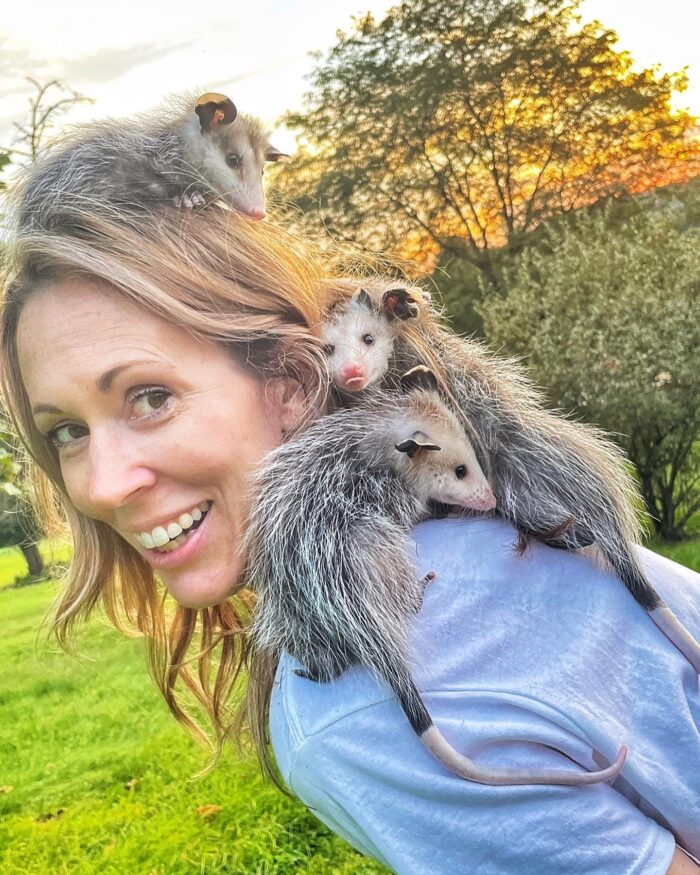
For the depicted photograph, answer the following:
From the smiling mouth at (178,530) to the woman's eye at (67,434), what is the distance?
20 centimetres

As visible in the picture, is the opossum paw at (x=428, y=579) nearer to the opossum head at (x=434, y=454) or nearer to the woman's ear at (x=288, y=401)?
the opossum head at (x=434, y=454)

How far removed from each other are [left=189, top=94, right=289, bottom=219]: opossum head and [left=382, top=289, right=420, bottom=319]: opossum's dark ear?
Answer: 274 mm

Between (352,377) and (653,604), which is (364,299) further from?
(653,604)

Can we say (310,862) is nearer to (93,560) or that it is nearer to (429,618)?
(93,560)

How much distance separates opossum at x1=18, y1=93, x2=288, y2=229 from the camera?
1.25m

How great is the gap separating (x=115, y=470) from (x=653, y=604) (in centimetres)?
81

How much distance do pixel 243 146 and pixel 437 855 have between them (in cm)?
136

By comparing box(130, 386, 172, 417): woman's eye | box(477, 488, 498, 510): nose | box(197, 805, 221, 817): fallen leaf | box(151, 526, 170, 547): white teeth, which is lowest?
box(197, 805, 221, 817): fallen leaf

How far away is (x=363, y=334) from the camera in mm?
1503

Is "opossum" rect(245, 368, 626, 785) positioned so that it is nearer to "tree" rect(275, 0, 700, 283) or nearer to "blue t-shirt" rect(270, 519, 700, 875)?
"blue t-shirt" rect(270, 519, 700, 875)

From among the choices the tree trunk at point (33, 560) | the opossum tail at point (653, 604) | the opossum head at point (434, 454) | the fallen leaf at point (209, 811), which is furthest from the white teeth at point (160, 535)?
the tree trunk at point (33, 560)

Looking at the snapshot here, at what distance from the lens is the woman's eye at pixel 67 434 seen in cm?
131

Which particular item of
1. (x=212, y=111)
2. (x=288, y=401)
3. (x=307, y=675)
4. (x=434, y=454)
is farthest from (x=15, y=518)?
(x=307, y=675)

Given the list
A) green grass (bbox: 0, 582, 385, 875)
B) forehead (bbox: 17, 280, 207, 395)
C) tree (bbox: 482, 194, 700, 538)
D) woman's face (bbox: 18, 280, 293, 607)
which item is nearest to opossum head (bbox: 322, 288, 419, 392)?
woman's face (bbox: 18, 280, 293, 607)
